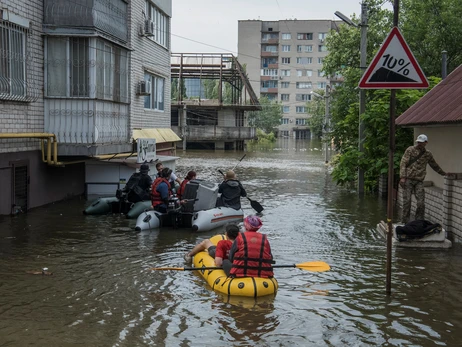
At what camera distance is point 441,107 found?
47.3 ft

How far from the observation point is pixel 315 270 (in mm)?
10398

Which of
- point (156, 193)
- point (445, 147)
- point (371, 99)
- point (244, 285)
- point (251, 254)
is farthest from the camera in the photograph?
point (371, 99)

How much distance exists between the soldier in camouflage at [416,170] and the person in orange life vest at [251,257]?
5.41 m

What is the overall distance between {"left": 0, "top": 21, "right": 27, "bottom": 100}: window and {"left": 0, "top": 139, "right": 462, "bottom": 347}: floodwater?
124 inches

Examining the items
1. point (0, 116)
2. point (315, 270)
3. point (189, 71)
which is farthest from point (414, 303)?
point (189, 71)

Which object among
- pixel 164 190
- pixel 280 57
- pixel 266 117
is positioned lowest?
pixel 164 190

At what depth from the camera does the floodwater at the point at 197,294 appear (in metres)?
7.48

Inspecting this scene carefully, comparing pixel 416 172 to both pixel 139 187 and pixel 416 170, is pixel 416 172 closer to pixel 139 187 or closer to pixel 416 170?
pixel 416 170

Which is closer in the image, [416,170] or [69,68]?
[416,170]

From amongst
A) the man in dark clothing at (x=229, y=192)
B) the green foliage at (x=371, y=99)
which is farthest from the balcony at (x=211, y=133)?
the man in dark clothing at (x=229, y=192)

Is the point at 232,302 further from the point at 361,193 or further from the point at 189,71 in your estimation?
the point at 189,71

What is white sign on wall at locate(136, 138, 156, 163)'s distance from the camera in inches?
758

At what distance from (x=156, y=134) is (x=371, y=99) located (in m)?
9.39

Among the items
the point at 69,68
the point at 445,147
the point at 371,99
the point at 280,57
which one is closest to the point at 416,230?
the point at 445,147
